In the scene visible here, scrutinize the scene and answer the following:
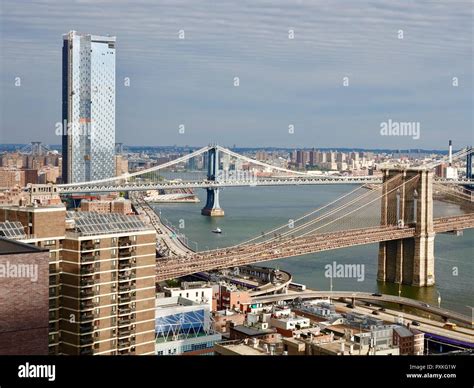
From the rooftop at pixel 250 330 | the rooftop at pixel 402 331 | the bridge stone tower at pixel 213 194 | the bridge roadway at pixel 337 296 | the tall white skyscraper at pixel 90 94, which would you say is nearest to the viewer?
the rooftop at pixel 250 330

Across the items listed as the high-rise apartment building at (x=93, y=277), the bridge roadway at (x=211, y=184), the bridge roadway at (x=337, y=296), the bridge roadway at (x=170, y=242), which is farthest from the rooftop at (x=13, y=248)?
the bridge roadway at (x=211, y=184)

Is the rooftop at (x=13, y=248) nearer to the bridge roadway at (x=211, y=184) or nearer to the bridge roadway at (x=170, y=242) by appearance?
the bridge roadway at (x=170, y=242)

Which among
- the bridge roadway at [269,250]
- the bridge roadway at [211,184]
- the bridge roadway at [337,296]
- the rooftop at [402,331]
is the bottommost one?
the bridge roadway at [337,296]

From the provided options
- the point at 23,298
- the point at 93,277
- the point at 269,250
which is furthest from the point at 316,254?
the point at 23,298

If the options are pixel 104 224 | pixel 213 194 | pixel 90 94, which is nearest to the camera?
pixel 104 224

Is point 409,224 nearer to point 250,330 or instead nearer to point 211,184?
point 250,330

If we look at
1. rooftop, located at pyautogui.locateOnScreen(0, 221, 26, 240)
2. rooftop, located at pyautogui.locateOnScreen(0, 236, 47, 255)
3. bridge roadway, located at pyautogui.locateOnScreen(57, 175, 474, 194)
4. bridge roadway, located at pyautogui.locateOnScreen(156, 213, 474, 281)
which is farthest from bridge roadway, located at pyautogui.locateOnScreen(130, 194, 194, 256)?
rooftop, located at pyautogui.locateOnScreen(0, 236, 47, 255)
